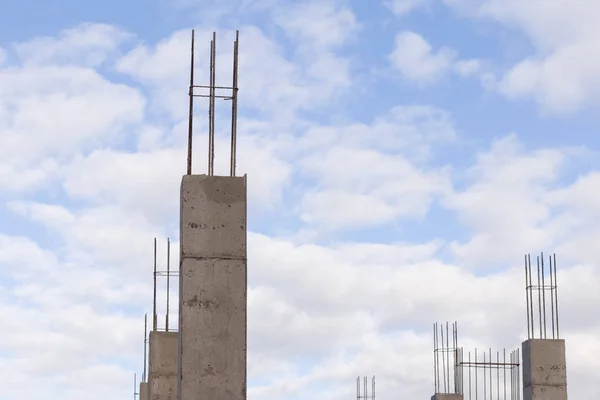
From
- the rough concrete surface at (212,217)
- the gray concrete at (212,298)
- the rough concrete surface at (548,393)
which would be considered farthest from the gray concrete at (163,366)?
the rough concrete surface at (212,217)

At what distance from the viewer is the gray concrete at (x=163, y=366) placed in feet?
59.6

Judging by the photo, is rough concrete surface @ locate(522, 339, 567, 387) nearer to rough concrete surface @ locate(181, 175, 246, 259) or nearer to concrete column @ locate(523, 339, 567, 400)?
concrete column @ locate(523, 339, 567, 400)

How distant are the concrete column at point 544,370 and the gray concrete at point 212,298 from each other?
11789mm

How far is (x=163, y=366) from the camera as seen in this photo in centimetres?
1836

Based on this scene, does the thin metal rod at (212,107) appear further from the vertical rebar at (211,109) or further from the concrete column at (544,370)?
the concrete column at (544,370)

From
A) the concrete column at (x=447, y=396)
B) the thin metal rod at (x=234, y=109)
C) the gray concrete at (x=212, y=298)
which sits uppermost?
the thin metal rod at (x=234, y=109)

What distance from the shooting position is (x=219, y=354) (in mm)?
10445

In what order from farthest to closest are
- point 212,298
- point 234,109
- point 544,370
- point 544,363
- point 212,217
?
point 544,363 → point 544,370 → point 234,109 → point 212,217 → point 212,298

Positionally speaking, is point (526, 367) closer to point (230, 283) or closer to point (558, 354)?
point (558, 354)

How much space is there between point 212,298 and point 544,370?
12231 millimetres

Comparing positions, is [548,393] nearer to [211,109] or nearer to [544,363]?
[544,363]

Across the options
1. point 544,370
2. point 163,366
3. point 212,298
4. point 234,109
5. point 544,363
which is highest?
point 234,109

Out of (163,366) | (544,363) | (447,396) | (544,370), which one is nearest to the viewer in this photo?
(163,366)

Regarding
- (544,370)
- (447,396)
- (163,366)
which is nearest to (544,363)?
(544,370)
